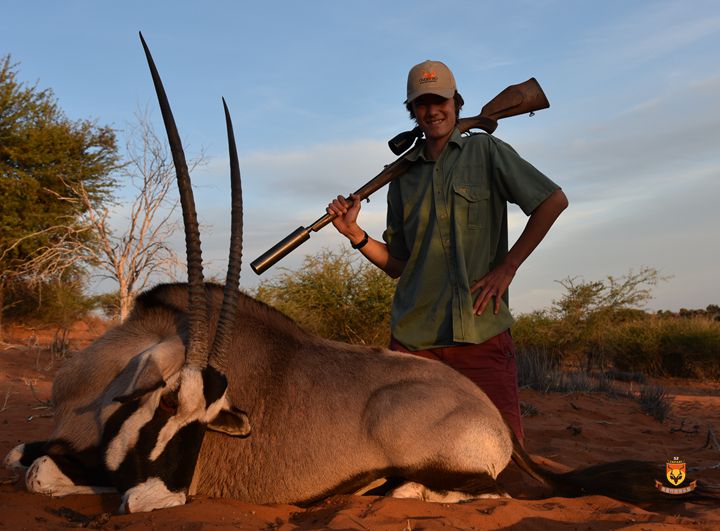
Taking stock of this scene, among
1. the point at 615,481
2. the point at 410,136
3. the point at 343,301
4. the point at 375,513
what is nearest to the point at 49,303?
the point at 343,301

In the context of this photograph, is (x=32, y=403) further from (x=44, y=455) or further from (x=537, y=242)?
(x=537, y=242)

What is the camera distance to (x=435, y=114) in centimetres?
536

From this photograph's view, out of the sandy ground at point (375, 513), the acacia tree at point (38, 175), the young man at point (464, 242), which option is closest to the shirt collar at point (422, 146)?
Result: the young man at point (464, 242)

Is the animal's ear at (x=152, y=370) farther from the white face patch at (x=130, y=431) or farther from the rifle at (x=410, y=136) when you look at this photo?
the rifle at (x=410, y=136)

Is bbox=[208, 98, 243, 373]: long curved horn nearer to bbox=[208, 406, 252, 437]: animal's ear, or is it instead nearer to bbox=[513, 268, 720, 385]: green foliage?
bbox=[208, 406, 252, 437]: animal's ear

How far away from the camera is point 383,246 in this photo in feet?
19.3

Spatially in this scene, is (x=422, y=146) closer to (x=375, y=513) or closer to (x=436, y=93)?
(x=436, y=93)

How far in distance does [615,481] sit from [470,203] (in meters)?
2.12

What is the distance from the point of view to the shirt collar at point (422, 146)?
5426 mm

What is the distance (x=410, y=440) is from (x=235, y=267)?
1446 millimetres

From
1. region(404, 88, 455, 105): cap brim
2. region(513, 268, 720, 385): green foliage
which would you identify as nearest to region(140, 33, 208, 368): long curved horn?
region(404, 88, 455, 105): cap brim

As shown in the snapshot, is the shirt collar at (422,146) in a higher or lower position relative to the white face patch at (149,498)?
higher

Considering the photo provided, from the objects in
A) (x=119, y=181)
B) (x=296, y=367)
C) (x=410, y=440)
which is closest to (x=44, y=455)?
(x=296, y=367)

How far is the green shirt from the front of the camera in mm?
5117
